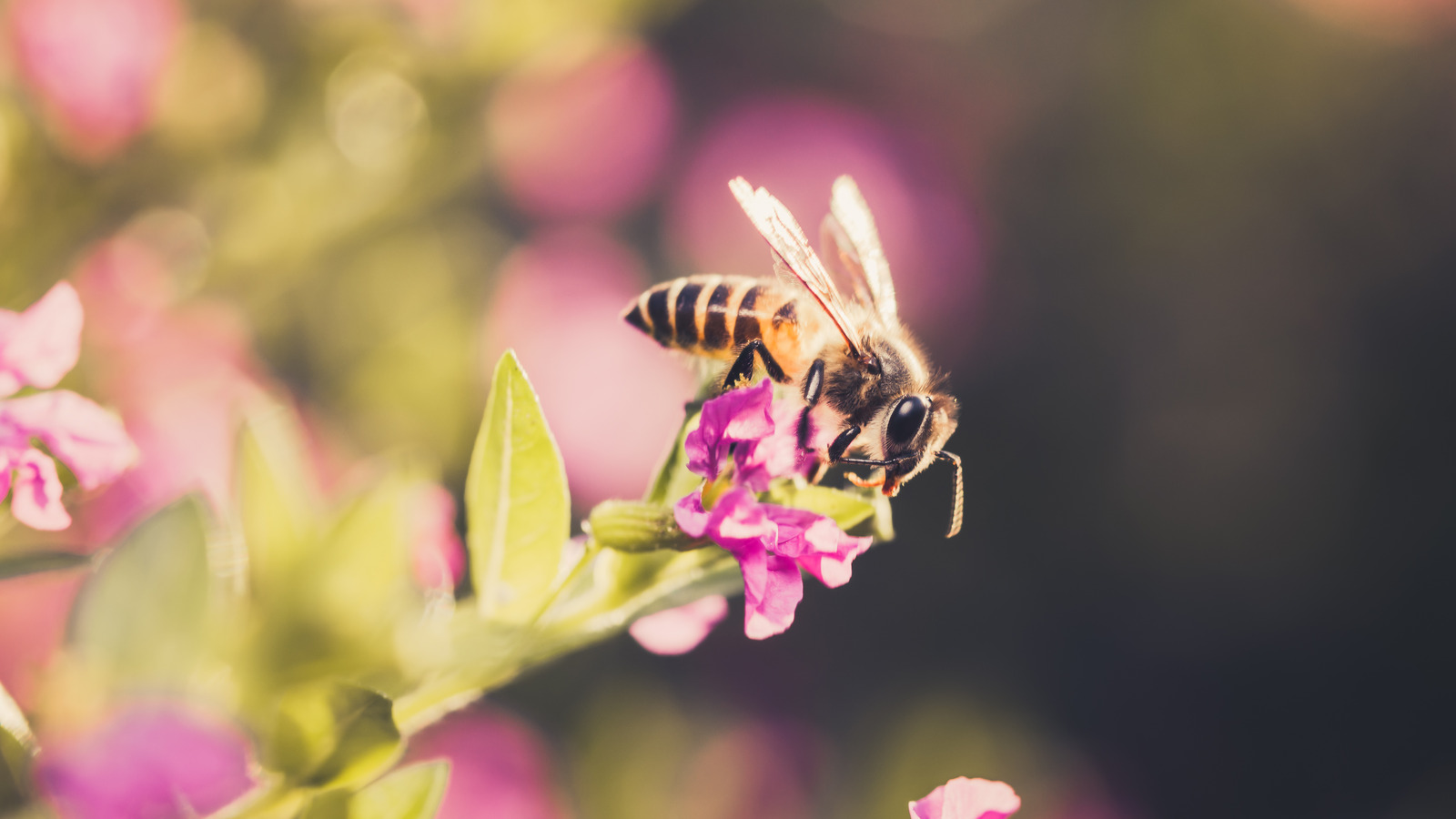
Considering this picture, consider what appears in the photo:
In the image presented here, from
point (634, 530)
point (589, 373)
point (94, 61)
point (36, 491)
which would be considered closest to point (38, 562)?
point (36, 491)

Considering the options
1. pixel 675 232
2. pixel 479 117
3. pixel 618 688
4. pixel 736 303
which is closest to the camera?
pixel 736 303

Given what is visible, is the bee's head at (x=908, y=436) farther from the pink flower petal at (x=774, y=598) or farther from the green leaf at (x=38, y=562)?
the green leaf at (x=38, y=562)

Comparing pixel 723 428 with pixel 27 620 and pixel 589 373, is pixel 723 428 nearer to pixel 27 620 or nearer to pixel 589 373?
pixel 27 620

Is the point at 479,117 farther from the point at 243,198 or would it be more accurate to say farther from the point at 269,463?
the point at 269,463

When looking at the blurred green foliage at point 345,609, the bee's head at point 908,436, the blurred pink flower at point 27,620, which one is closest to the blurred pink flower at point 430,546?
the blurred green foliage at point 345,609

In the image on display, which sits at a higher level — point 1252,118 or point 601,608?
point 1252,118

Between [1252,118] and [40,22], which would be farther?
[1252,118]

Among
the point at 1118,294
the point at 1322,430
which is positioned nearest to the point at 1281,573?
the point at 1322,430
